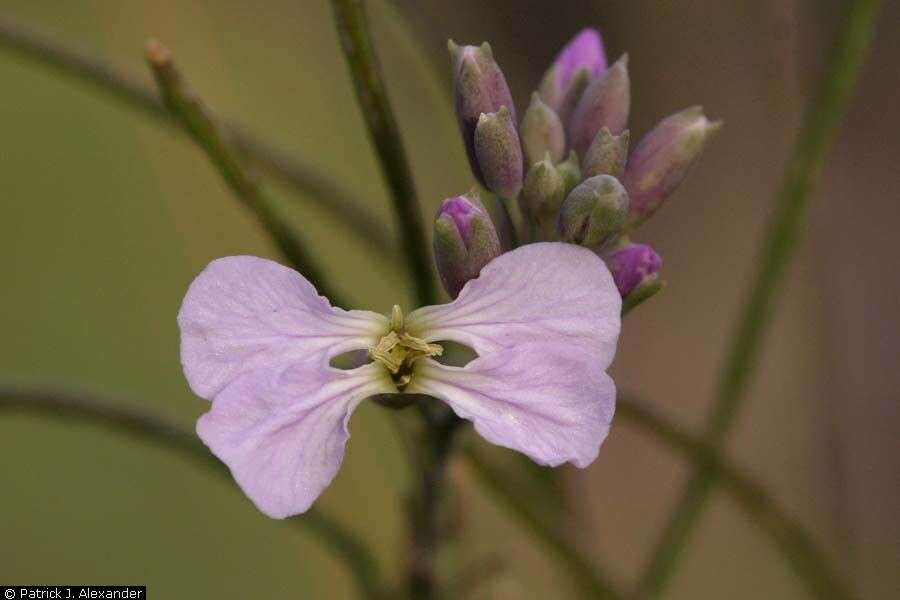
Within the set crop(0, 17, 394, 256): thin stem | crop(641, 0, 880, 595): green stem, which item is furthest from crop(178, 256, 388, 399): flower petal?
crop(641, 0, 880, 595): green stem

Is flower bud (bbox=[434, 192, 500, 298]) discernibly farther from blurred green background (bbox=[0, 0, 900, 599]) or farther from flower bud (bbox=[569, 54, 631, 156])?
blurred green background (bbox=[0, 0, 900, 599])

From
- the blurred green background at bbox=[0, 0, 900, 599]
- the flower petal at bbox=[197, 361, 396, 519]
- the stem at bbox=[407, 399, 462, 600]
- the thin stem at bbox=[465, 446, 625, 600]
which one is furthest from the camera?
the blurred green background at bbox=[0, 0, 900, 599]

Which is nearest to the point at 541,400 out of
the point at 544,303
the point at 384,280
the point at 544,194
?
the point at 544,303

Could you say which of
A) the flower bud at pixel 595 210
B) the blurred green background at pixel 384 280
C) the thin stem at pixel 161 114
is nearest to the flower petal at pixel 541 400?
the flower bud at pixel 595 210

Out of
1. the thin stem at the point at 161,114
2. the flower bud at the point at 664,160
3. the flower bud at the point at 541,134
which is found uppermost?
the thin stem at the point at 161,114

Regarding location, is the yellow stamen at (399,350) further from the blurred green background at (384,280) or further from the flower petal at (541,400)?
the blurred green background at (384,280)
